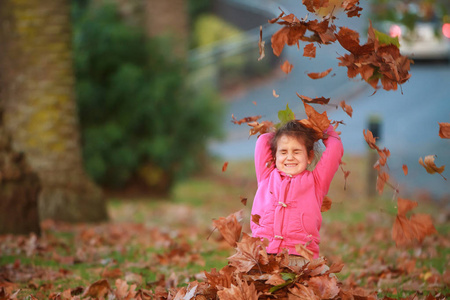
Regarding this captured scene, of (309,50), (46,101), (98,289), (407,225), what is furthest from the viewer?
(46,101)

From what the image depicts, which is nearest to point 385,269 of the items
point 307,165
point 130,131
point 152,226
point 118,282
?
point 307,165

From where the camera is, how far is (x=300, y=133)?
11.2 ft

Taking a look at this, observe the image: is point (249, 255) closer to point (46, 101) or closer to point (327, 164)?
point (327, 164)

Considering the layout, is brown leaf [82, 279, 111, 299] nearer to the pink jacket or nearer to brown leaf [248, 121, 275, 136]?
the pink jacket

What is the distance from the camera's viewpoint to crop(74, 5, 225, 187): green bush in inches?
432

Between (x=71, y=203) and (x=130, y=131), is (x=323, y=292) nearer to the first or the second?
(x=71, y=203)

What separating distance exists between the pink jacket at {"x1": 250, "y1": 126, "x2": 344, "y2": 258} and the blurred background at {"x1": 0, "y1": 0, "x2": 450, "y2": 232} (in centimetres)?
54

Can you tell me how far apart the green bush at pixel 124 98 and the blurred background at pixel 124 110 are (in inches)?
0.8

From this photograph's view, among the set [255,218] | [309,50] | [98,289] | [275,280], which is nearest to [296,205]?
[255,218]

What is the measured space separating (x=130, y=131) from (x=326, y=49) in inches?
742

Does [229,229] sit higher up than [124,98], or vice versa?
[124,98]

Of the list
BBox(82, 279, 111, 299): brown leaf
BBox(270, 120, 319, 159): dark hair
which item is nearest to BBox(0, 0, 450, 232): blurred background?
BBox(270, 120, 319, 159): dark hair

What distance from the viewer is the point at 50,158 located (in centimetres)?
774

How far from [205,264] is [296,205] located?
6.00 ft
